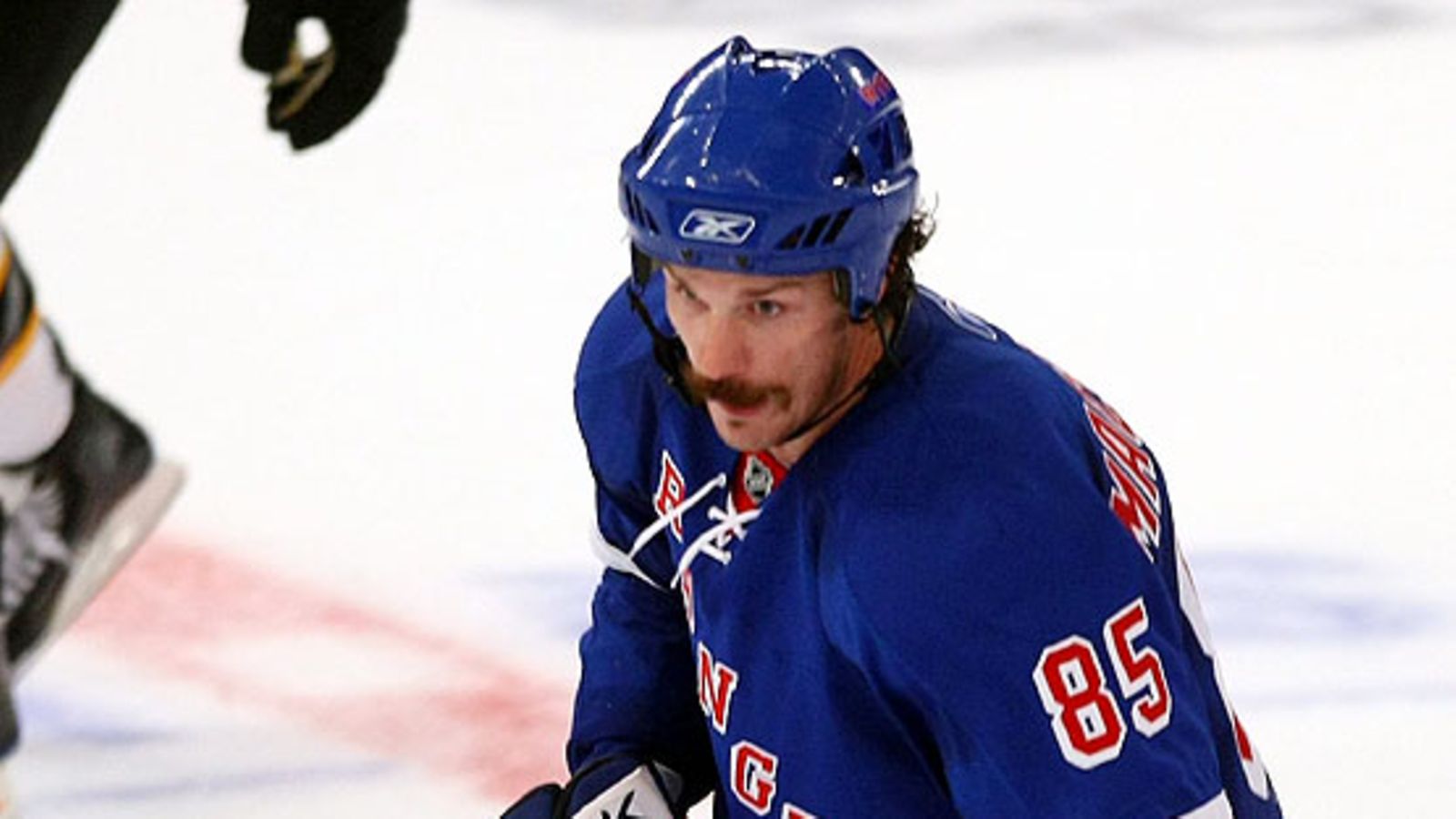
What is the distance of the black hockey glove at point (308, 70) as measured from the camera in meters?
3.81

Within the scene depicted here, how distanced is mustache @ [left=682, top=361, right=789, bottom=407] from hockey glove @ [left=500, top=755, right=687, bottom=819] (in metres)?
0.47

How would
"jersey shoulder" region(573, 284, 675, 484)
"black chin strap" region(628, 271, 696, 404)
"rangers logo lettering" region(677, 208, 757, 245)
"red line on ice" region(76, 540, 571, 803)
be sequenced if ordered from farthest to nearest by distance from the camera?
"red line on ice" region(76, 540, 571, 803)
"jersey shoulder" region(573, 284, 675, 484)
"black chin strap" region(628, 271, 696, 404)
"rangers logo lettering" region(677, 208, 757, 245)

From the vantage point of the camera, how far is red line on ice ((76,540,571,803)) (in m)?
2.88

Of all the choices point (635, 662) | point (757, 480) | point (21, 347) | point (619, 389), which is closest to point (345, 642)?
point (21, 347)

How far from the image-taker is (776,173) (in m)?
1.68

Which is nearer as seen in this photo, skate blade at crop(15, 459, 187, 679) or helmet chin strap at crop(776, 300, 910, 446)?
helmet chin strap at crop(776, 300, 910, 446)

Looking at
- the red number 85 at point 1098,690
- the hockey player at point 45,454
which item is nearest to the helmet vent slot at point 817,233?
the red number 85 at point 1098,690

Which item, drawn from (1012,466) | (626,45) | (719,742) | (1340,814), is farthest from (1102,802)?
(626,45)

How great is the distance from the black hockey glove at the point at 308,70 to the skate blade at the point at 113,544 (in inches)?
27.1

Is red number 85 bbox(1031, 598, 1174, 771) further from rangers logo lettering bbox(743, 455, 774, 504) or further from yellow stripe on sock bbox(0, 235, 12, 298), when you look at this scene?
yellow stripe on sock bbox(0, 235, 12, 298)

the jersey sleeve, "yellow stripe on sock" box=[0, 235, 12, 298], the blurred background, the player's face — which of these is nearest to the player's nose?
the player's face

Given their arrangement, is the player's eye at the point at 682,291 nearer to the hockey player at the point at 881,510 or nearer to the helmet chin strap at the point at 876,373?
the hockey player at the point at 881,510

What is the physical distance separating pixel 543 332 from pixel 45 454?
666 millimetres

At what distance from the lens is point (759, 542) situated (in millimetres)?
1812
